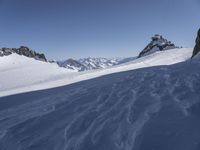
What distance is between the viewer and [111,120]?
15.0 ft

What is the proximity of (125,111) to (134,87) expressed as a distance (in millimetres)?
2434

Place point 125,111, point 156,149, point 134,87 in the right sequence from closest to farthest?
point 156,149 → point 125,111 → point 134,87

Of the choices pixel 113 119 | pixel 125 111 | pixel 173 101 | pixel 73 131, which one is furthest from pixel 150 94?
pixel 73 131

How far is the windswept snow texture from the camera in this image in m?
3.60

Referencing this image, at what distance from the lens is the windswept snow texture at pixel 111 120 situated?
360 cm

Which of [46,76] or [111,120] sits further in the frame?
[46,76]

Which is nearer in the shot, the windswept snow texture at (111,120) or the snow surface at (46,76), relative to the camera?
the windswept snow texture at (111,120)

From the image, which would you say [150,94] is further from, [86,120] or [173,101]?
[86,120]

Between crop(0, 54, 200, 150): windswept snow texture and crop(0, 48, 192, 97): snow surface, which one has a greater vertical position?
crop(0, 48, 192, 97): snow surface

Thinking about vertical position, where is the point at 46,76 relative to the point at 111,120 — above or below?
above

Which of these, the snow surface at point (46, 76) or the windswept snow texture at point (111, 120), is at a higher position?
the snow surface at point (46, 76)

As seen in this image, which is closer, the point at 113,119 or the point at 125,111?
the point at 113,119

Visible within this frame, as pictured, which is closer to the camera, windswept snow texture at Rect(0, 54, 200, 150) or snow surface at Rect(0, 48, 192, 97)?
windswept snow texture at Rect(0, 54, 200, 150)

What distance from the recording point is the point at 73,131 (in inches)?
168
